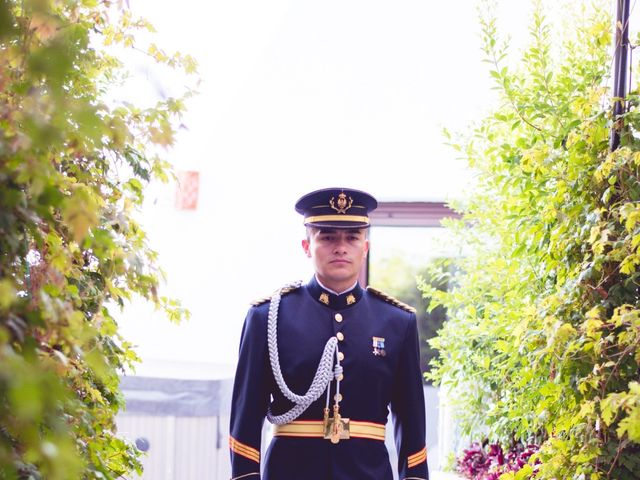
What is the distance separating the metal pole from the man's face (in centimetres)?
59

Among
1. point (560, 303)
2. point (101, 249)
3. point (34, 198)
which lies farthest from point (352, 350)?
point (34, 198)

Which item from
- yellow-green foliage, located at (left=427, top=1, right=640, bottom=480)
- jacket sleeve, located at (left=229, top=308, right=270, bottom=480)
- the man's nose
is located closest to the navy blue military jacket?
jacket sleeve, located at (left=229, top=308, right=270, bottom=480)

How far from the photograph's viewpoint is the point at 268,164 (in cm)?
418

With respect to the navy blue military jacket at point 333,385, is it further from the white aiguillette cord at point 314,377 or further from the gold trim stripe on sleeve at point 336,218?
the gold trim stripe on sleeve at point 336,218

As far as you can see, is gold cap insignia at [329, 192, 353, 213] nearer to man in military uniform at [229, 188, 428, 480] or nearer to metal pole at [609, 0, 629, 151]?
man in military uniform at [229, 188, 428, 480]

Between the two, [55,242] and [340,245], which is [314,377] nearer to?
[340,245]

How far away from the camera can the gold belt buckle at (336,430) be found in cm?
189

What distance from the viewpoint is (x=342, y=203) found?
2020 millimetres

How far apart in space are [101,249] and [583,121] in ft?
3.96

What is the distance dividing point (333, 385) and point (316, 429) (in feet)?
0.34

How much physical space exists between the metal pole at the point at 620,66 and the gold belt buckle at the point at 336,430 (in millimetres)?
831

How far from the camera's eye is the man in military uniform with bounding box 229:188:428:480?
1900 millimetres

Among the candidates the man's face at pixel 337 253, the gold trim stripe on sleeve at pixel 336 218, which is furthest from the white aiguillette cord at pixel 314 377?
the gold trim stripe on sleeve at pixel 336 218

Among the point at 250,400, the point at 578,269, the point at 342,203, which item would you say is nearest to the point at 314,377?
the point at 250,400
